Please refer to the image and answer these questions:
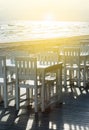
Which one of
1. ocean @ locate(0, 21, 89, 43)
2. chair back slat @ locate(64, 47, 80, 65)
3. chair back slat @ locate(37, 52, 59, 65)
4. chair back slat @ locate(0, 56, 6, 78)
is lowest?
ocean @ locate(0, 21, 89, 43)

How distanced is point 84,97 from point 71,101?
30 centimetres

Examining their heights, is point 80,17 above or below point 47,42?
below

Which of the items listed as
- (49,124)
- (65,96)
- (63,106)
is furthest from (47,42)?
(49,124)

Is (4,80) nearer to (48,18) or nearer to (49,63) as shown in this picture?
(49,63)

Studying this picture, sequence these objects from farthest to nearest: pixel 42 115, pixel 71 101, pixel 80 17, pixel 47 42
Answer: pixel 80 17 → pixel 47 42 → pixel 71 101 → pixel 42 115

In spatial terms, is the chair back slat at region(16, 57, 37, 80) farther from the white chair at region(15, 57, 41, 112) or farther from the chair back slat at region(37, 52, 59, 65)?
the chair back slat at region(37, 52, 59, 65)

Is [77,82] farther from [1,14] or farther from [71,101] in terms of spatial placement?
[1,14]

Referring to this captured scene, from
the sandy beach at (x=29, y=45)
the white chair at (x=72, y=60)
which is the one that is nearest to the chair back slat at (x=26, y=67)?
the sandy beach at (x=29, y=45)

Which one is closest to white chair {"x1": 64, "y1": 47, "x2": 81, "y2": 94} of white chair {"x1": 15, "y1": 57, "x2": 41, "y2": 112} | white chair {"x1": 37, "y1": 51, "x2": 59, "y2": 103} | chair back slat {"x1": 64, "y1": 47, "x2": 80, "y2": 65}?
chair back slat {"x1": 64, "y1": 47, "x2": 80, "y2": 65}

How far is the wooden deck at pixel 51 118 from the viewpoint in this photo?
3.88 m

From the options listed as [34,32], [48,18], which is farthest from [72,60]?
[48,18]

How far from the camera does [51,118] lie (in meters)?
4.20

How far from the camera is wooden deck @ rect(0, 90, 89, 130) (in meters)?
3.88

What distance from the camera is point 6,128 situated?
3.85 m
